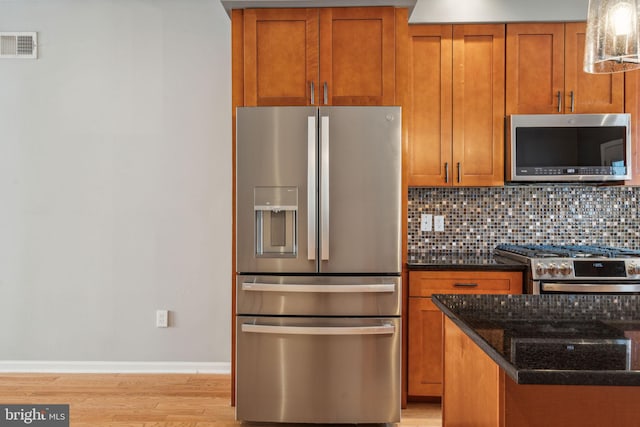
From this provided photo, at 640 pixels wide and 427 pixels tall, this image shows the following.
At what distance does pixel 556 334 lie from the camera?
1.12 metres

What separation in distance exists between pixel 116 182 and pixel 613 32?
3.01 meters

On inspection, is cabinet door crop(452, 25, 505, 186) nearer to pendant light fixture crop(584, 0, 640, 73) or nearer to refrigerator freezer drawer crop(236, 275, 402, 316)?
refrigerator freezer drawer crop(236, 275, 402, 316)

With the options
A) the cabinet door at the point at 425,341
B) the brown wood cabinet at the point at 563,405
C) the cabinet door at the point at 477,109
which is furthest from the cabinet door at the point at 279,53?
the brown wood cabinet at the point at 563,405

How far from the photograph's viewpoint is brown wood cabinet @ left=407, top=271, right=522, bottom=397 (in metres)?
2.68

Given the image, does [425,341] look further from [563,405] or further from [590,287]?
[563,405]

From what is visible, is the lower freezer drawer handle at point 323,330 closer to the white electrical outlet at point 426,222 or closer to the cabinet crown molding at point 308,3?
the white electrical outlet at point 426,222

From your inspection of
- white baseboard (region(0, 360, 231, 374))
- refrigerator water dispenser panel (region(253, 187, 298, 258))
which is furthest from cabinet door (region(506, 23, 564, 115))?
white baseboard (region(0, 360, 231, 374))

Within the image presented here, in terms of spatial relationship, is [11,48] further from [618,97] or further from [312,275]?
[618,97]

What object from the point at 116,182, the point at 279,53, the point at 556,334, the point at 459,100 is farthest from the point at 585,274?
the point at 116,182

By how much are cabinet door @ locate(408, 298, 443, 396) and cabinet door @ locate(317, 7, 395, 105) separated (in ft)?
3.90

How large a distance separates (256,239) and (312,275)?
0.35 m

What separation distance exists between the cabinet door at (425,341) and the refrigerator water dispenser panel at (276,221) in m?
0.81

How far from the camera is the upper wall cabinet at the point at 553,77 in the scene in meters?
2.90

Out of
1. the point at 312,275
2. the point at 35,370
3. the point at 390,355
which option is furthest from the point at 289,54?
the point at 35,370
